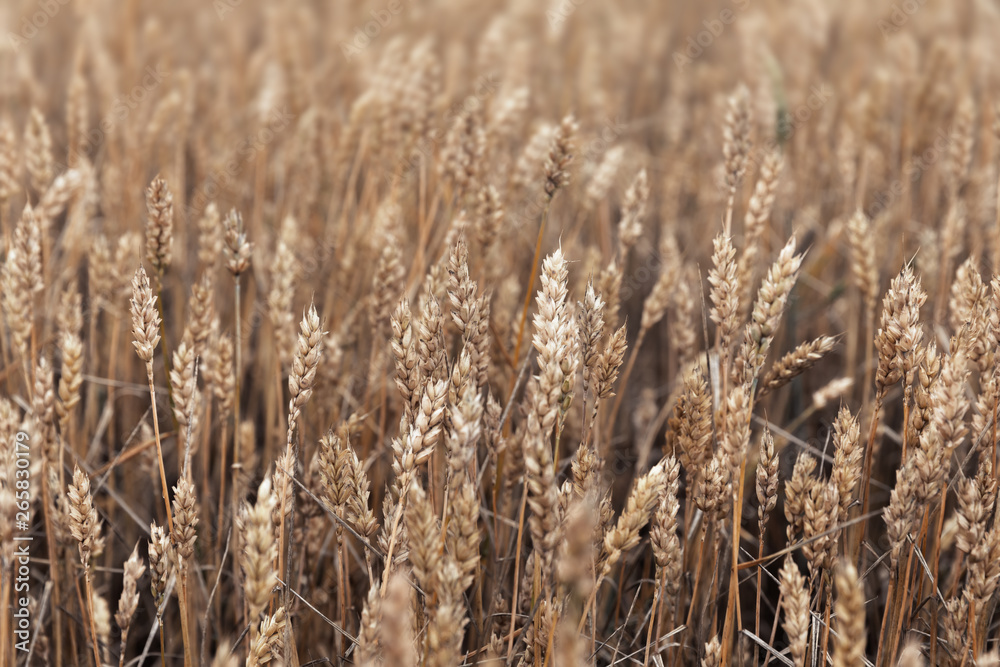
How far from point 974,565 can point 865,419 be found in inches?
28.4

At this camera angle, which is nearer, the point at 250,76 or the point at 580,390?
the point at 580,390

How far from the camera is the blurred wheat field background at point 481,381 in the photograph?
893 mm

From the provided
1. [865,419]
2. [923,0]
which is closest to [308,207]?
[865,419]

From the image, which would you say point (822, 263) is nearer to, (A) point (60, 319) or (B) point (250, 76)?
(A) point (60, 319)

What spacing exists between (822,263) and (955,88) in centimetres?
120

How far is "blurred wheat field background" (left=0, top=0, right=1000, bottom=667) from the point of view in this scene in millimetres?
893

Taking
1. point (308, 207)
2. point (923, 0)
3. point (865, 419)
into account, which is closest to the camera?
point (865, 419)

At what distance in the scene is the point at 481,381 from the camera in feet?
3.43

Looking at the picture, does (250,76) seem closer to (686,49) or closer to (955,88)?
(686,49)

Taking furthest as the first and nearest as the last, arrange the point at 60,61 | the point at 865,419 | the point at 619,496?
1. the point at 60,61
2. the point at 619,496
3. the point at 865,419

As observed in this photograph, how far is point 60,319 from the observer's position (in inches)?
51.4

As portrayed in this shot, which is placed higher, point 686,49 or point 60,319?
point 686,49

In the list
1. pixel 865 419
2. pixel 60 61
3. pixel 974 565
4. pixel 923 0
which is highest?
pixel 923 0

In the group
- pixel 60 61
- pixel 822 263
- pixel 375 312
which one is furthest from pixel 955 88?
pixel 60 61
